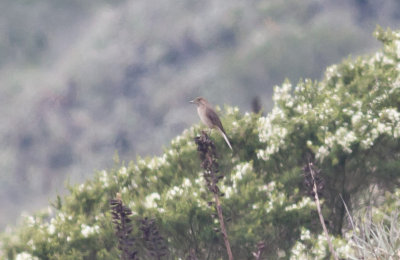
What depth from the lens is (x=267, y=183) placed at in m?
14.4

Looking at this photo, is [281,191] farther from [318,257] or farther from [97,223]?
[97,223]

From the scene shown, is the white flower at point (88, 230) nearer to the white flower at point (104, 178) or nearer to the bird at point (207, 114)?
the white flower at point (104, 178)

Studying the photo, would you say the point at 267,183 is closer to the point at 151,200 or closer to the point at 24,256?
the point at 151,200

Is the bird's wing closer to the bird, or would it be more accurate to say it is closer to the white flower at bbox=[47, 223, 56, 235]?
the bird

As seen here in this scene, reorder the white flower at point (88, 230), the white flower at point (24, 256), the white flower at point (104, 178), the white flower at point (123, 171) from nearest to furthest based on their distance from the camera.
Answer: the white flower at point (24, 256)
the white flower at point (88, 230)
the white flower at point (104, 178)
the white flower at point (123, 171)

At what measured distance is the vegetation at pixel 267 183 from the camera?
1266 cm

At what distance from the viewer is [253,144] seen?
15.0 meters

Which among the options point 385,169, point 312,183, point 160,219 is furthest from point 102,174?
point 312,183

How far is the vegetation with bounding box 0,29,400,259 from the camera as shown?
12656mm

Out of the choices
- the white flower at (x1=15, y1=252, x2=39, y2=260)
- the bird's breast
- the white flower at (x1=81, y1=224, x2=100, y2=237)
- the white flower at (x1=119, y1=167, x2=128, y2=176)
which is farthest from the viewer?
the white flower at (x1=119, y1=167, x2=128, y2=176)

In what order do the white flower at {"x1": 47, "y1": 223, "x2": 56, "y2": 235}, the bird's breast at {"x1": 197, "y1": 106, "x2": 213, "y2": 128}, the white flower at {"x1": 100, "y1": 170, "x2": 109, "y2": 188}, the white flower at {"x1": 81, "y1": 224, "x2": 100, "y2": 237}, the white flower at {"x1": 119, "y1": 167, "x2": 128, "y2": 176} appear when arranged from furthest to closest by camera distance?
the white flower at {"x1": 119, "y1": 167, "x2": 128, "y2": 176} < the white flower at {"x1": 100, "y1": 170, "x2": 109, "y2": 188} < the white flower at {"x1": 47, "y1": 223, "x2": 56, "y2": 235} < the white flower at {"x1": 81, "y1": 224, "x2": 100, "y2": 237} < the bird's breast at {"x1": 197, "y1": 106, "x2": 213, "y2": 128}

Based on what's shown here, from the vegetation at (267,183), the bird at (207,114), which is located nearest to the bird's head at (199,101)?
the bird at (207,114)

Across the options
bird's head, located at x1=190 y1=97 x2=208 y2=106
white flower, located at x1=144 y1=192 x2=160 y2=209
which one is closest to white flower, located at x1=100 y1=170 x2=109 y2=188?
white flower, located at x1=144 y1=192 x2=160 y2=209

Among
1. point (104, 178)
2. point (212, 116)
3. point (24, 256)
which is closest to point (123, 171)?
point (104, 178)
